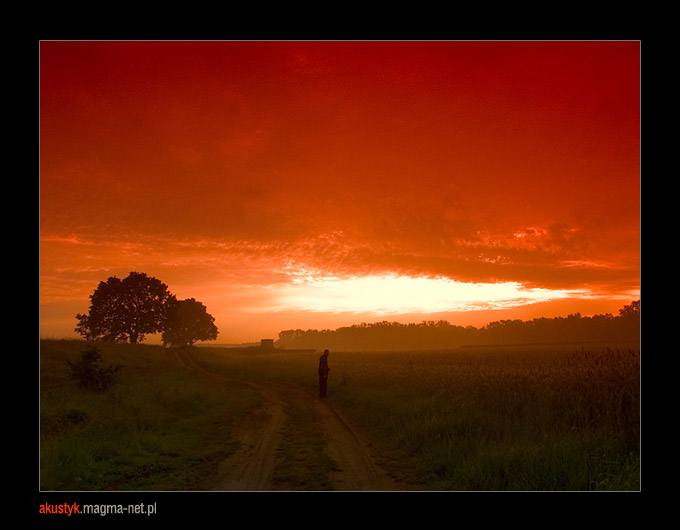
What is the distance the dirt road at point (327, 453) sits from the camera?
24.9 ft

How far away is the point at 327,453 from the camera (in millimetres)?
9578

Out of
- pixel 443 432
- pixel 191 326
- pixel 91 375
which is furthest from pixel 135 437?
pixel 191 326

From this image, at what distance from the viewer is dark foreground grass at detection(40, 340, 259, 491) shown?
8094 millimetres

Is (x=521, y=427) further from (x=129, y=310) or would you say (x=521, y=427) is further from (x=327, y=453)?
(x=129, y=310)

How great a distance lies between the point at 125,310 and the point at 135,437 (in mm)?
60433

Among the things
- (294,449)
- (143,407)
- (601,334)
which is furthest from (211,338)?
(601,334)

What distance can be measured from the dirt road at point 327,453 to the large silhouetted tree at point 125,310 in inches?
2215

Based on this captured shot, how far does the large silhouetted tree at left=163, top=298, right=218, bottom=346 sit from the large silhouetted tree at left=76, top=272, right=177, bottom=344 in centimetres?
1605

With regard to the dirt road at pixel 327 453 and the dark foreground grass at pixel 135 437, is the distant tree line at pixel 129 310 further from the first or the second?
the dirt road at pixel 327 453

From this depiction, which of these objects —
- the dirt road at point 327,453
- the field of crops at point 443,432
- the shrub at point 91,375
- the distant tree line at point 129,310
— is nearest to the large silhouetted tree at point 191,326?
the distant tree line at point 129,310

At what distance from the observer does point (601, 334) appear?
113m

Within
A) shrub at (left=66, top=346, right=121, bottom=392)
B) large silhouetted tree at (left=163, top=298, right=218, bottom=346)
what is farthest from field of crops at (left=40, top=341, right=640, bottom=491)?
large silhouetted tree at (left=163, top=298, right=218, bottom=346)
